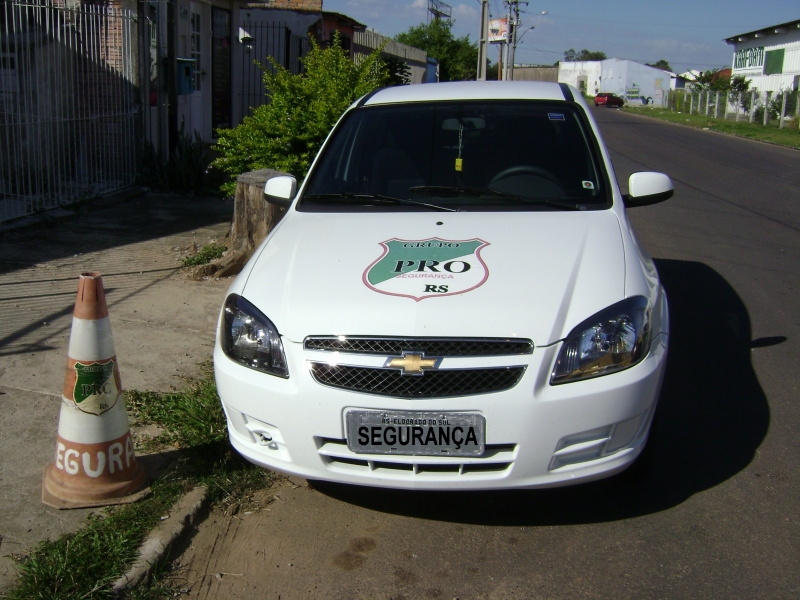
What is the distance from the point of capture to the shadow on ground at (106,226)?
7430mm

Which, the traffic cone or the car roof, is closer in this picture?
the traffic cone

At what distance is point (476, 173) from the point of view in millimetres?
4453

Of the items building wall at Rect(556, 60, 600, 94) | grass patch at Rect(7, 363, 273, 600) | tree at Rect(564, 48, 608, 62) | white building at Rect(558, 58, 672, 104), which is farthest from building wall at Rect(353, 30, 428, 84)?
tree at Rect(564, 48, 608, 62)

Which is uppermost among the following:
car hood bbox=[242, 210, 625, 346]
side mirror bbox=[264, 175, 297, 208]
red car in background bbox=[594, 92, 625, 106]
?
red car in background bbox=[594, 92, 625, 106]

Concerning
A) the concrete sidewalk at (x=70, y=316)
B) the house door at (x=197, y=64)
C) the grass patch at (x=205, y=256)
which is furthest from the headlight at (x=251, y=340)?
the house door at (x=197, y=64)

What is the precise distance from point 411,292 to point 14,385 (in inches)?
104

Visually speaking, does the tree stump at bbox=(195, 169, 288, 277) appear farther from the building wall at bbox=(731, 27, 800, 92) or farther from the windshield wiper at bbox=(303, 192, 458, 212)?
the building wall at bbox=(731, 27, 800, 92)

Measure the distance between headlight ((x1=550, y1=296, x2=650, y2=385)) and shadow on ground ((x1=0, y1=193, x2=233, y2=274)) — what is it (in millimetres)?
5404

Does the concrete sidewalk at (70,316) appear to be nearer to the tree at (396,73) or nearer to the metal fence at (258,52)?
the metal fence at (258,52)

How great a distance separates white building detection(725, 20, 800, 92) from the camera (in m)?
48.1

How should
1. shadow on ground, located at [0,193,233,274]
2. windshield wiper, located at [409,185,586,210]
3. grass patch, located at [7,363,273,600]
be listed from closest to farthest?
grass patch, located at [7,363,273,600] → windshield wiper, located at [409,185,586,210] → shadow on ground, located at [0,193,233,274]

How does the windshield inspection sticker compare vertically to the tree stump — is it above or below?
above

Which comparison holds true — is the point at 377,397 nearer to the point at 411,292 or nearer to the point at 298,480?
the point at 411,292

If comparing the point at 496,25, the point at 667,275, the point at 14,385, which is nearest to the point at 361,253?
the point at 14,385
